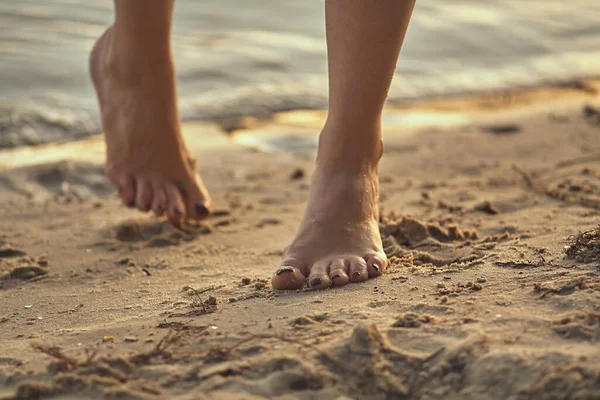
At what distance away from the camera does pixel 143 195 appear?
2736mm

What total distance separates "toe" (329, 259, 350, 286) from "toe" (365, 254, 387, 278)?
0.17ft

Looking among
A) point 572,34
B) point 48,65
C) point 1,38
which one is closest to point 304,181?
point 48,65

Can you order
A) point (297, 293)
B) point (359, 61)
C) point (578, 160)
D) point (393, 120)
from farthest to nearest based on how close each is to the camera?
1. point (393, 120)
2. point (578, 160)
3. point (359, 61)
4. point (297, 293)

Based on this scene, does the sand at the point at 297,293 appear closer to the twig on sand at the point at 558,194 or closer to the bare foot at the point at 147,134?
the twig on sand at the point at 558,194

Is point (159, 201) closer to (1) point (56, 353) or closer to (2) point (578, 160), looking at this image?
(1) point (56, 353)

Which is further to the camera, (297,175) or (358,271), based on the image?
(297,175)

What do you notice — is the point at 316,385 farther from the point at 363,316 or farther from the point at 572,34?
the point at 572,34

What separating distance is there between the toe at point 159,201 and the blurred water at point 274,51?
1538 millimetres

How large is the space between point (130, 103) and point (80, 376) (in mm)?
1455

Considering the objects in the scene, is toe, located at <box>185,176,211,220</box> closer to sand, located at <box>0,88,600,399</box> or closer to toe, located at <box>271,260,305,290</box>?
sand, located at <box>0,88,600,399</box>

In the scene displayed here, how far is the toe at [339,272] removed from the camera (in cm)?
197

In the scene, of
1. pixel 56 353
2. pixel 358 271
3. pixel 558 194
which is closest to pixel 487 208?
pixel 558 194

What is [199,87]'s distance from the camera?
4.65 meters

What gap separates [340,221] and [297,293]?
0.28m
